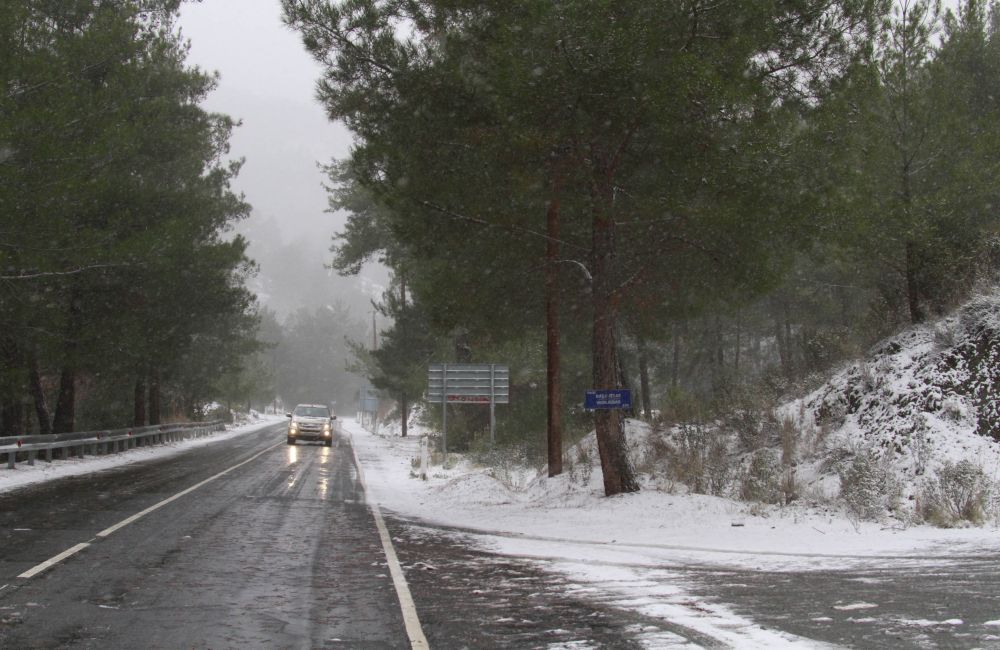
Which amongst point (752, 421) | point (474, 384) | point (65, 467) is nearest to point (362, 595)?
point (752, 421)

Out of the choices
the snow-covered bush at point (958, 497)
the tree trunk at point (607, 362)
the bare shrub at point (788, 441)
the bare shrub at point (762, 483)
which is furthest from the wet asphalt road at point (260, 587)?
the bare shrub at point (788, 441)

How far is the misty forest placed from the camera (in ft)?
Result: 34.0

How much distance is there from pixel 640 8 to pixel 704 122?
5.67 feet

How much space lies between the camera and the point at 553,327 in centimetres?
1430

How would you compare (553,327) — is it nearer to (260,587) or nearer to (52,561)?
(260,587)

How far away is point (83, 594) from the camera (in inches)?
255

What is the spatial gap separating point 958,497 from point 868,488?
3.55 feet

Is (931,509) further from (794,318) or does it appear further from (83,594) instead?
(794,318)

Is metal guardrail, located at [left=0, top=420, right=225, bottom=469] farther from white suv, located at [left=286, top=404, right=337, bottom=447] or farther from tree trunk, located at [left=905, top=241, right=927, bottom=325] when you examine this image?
tree trunk, located at [left=905, top=241, right=927, bottom=325]

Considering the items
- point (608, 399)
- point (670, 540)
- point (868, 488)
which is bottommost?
point (670, 540)

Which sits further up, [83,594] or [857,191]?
[857,191]

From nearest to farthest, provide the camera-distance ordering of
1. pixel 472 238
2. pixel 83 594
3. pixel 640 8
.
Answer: pixel 83 594 → pixel 640 8 → pixel 472 238

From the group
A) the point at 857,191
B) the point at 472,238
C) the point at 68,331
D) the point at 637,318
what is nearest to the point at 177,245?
the point at 68,331

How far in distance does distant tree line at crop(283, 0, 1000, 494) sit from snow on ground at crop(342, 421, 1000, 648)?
1.16 meters
